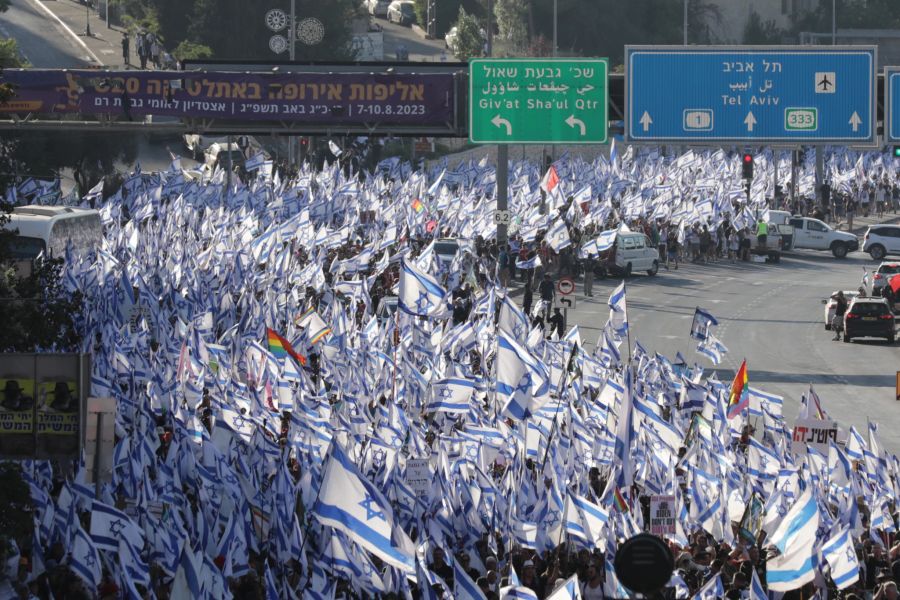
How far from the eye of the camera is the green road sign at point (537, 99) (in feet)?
120

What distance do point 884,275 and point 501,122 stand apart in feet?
48.7

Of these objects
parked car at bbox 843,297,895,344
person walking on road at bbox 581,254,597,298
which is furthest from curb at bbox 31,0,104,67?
parked car at bbox 843,297,895,344

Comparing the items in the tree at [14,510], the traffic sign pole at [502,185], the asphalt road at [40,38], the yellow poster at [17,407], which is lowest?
the tree at [14,510]

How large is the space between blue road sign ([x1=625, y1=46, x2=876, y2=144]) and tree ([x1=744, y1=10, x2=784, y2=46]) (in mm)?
65744

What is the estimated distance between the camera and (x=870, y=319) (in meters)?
40.2

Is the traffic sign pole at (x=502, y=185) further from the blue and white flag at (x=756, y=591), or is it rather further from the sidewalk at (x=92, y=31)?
the sidewalk at (x=92, y=31)

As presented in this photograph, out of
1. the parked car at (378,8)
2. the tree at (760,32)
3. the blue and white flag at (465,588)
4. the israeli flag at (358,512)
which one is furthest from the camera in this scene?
the parked car at (378,8)

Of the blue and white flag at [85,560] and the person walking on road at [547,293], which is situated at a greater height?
the person walking on road at [547,293]

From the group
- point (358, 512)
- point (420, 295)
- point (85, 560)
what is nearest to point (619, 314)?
point (420, 295)

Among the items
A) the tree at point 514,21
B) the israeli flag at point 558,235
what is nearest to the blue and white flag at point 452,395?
the israeli flag at point 558,235

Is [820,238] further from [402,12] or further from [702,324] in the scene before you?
[402,12]

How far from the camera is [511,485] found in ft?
57.1

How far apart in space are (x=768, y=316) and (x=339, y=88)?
42.7 ft

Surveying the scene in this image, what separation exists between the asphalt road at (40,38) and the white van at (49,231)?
40399 mm
